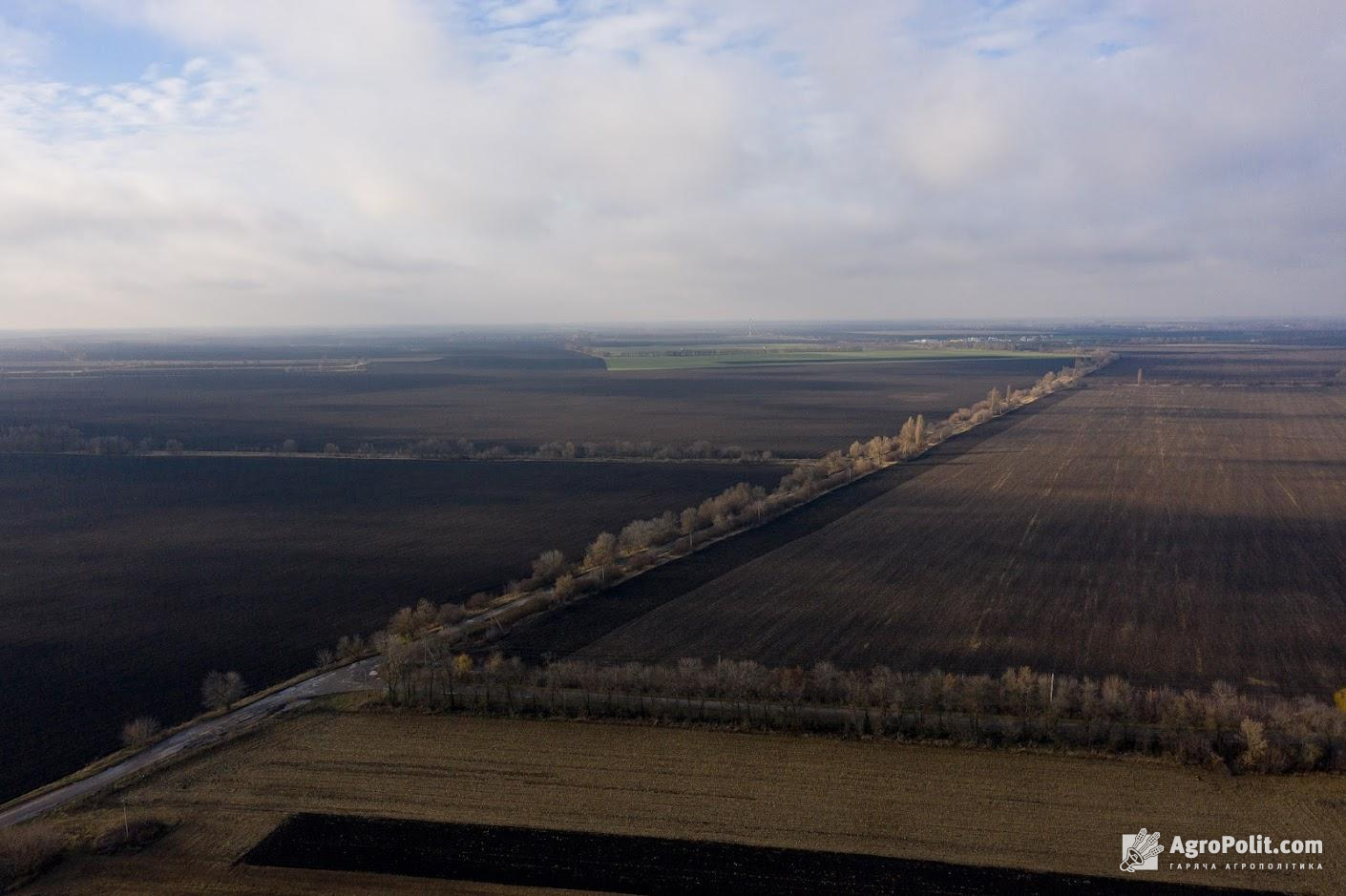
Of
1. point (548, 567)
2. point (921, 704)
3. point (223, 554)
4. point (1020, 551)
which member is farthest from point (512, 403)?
point (921, 704)

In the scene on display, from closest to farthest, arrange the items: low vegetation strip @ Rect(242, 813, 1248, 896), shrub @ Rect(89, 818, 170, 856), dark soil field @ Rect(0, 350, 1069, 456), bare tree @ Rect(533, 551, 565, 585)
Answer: low vegetation strip @ Rect(242, 813, 1248, 896)
shrub @ Rect(89, 818, 170, 856)
bare tree @ Rect(533, 551, 565, 585)
dark soil field @ Rect(0, 350, 1069, 456)

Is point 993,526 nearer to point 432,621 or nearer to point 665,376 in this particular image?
point 432,621

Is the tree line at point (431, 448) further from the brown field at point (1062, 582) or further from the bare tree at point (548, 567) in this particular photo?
the bare tree at point (548, 567)

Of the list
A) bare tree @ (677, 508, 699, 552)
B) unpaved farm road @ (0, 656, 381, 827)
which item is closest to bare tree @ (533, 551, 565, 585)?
bare tree @ (677, 508, 699, 552)

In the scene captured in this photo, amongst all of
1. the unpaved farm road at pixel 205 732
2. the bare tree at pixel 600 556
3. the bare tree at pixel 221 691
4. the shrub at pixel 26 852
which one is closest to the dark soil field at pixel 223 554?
the bare tree at pixel 221 691

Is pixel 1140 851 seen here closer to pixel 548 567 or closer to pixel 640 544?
pixel 548 567

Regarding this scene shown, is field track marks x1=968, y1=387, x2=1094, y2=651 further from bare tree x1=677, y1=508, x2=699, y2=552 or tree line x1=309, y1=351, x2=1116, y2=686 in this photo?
bare tree x1=677, y1=508, x2=699, y2=552

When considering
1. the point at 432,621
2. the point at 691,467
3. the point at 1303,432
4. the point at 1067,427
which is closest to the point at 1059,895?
the point at 432,621
